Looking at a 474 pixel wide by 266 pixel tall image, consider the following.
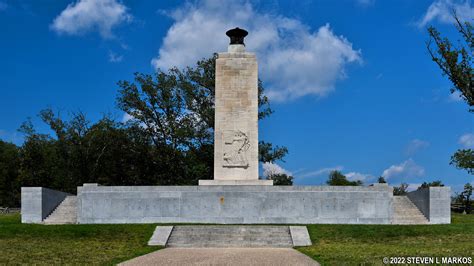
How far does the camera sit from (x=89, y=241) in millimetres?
21016

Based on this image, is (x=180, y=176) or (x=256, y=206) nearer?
(x=256, y=206)

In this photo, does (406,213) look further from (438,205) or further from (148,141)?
(148,141)

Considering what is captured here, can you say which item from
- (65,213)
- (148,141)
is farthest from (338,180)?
(65,213)

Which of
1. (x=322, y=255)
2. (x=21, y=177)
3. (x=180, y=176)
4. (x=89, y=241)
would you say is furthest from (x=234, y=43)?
(x=21, y=177)

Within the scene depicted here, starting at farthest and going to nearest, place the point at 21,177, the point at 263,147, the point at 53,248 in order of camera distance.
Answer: the point at 21,177 → the point at 263,147 → the point at 53,248

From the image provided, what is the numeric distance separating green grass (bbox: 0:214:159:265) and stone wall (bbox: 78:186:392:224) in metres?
1.65

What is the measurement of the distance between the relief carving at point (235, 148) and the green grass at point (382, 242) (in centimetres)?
523

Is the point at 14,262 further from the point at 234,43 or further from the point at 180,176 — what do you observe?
the point at 180,176

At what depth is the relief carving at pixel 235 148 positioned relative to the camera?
26.7m

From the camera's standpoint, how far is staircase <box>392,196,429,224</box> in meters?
24.6

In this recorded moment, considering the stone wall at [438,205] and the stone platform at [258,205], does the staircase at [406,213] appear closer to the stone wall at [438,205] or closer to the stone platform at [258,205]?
the stone platform at [258,205]

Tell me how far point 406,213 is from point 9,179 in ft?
151

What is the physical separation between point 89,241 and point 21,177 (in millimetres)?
28450

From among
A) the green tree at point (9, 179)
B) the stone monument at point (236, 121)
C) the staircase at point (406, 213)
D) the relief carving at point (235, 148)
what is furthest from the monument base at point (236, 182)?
the green tree at point (9, 179)
